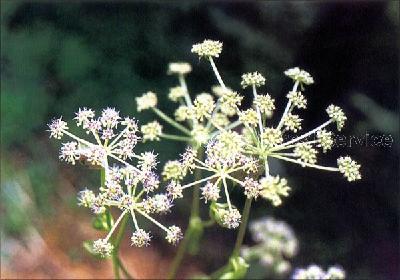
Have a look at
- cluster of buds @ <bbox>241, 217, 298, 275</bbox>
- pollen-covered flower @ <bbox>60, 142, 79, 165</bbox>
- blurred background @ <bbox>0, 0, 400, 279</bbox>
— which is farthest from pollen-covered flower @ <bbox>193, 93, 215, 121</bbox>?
blurred background @ <bbox>0, 0, 400, 279</bbox>

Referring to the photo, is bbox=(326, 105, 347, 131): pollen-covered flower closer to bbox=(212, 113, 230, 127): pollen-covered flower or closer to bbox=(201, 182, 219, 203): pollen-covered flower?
bbox=(212, 113, 230, 127): pollen-covered flower

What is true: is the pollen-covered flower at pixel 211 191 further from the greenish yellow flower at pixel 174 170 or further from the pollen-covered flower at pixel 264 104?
the pollen-covered flower at pixel 264 104

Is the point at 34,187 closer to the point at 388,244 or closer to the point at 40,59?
the point at 40,59

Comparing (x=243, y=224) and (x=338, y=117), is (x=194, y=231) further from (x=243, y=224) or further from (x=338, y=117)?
(x=338, y=117)

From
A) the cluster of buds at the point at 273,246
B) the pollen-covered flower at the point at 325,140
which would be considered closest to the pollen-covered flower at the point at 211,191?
the pollen-covered flower at the point at 325,140

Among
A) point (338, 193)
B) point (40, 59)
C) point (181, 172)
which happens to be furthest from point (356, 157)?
point (40, 59)

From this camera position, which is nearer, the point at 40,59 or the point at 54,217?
the point at 54,217
